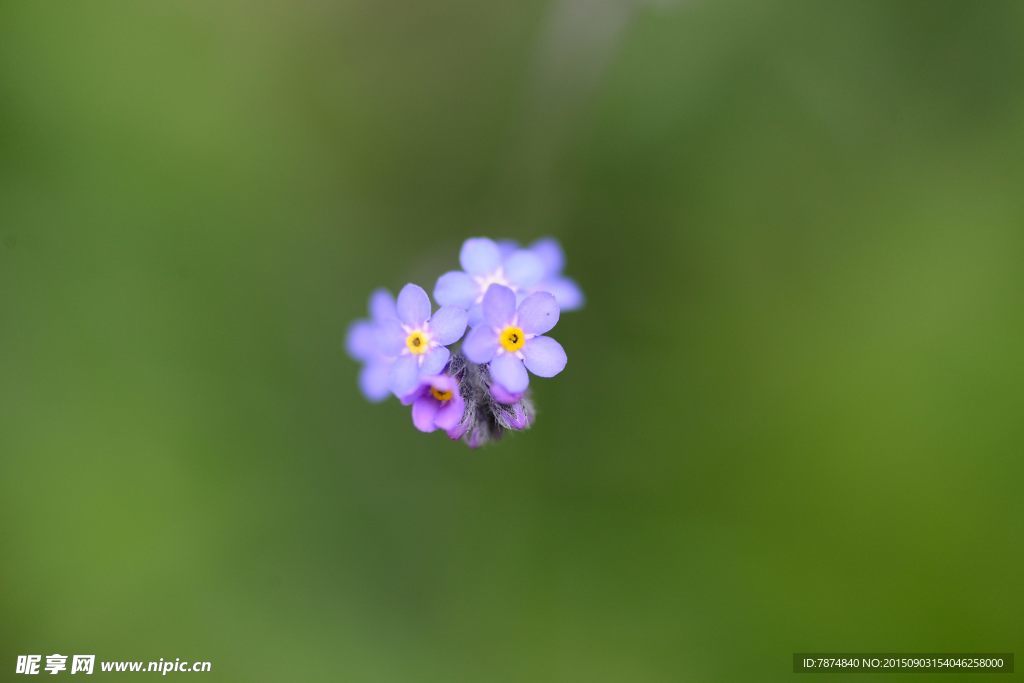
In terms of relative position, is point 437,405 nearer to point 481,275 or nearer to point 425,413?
point 425,413

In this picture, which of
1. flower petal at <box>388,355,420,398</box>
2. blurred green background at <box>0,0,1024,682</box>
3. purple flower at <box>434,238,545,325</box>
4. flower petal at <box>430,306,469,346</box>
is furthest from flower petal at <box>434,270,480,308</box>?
blurred green background at <box>0,0,1024,682</box>

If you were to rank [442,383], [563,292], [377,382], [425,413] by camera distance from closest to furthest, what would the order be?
[442,383]
[425,413]
[377,382]
[563,292]

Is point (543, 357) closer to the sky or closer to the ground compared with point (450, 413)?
closer to the sky

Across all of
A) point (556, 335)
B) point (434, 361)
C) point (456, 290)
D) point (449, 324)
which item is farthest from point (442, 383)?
Result: point (556, 335)

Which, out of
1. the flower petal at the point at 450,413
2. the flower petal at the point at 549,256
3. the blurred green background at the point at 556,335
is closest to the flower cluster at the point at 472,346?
the flower petal at the point at 450,413

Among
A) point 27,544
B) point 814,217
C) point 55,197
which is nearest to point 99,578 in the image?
point 27,544

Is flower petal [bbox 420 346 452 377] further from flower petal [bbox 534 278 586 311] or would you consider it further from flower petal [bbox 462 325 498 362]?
flower petal [bbox 534 278 586 311]
